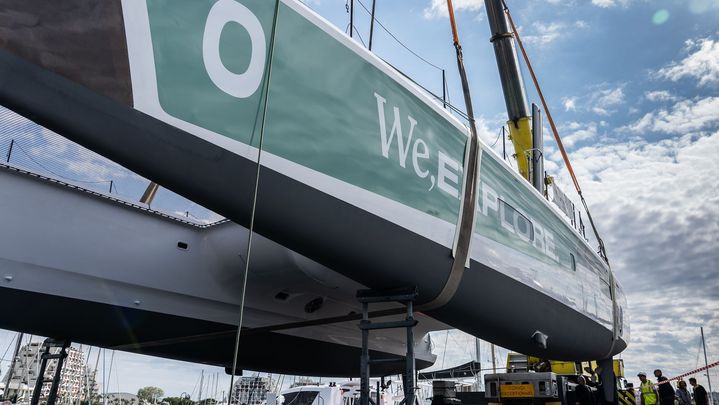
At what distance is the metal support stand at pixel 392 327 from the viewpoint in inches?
116

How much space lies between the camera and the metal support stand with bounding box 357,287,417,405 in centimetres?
294

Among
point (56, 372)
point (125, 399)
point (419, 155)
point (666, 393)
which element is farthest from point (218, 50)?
point (125, 399)

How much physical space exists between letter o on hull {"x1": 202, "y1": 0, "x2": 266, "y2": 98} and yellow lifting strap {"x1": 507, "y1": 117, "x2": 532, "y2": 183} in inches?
243

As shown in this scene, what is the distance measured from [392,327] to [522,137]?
19.4ft

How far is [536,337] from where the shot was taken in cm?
441

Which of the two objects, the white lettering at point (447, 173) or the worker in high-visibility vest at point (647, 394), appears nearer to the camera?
the white lettering at point (447, 173)

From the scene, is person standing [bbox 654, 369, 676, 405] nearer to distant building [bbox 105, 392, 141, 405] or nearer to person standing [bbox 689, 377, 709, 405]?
person standing [bbox 689, 377, 709, 405]

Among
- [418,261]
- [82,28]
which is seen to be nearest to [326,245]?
[418,261]

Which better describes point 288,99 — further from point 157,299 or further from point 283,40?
point 157,299

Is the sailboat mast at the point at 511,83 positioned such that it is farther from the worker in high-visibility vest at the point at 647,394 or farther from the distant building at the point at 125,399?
the distant building at the point at 125,399

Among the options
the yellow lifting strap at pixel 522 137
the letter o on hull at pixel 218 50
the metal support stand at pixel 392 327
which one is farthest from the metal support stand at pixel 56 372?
the yellow lifting strap at pixel 522 137

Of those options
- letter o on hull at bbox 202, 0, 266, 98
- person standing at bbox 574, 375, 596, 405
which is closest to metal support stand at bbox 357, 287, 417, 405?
letter o on hull at bbox 202, 0, 266, 98

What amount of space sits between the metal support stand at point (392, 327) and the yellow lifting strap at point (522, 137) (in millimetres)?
5347

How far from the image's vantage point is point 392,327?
9.54ft
